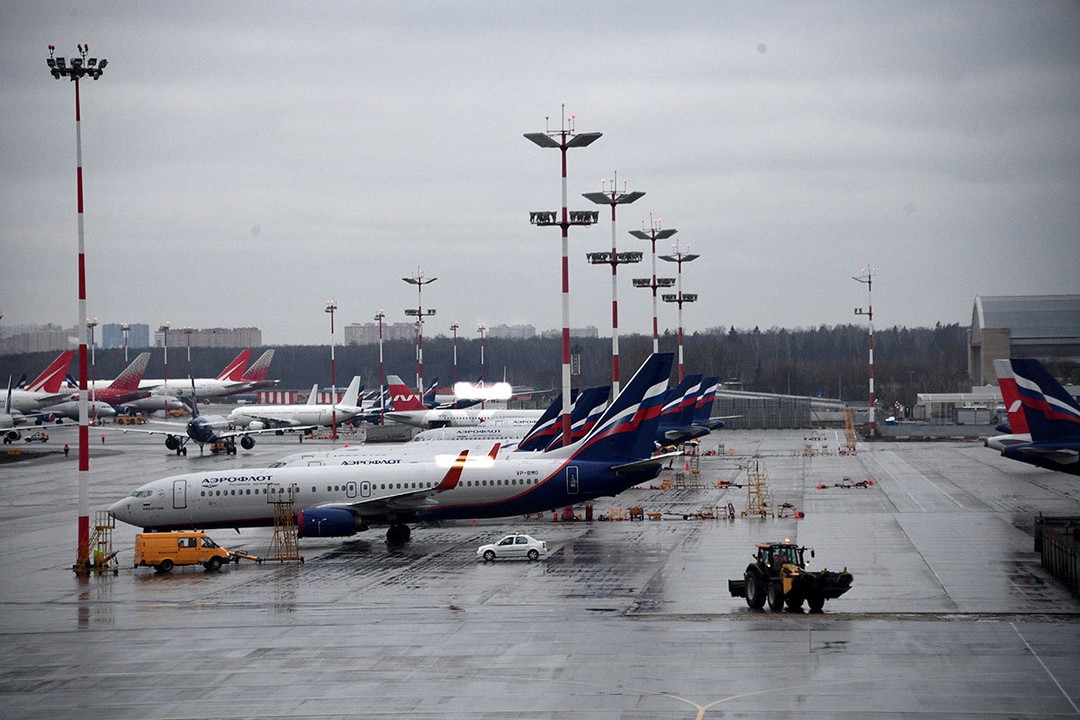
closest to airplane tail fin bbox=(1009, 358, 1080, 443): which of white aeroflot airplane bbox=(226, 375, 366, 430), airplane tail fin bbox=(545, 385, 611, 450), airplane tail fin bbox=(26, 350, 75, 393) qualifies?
airplane tail fin bbox=(545, 385, 611, 450)

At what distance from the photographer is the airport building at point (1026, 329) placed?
6024 inches

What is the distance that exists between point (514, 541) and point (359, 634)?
1435cm

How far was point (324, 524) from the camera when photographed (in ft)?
162

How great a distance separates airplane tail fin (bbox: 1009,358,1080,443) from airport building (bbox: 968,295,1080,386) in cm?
10539

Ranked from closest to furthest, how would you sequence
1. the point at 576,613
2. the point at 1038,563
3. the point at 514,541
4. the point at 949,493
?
1. the point at 576,613
2. the point at 1038,563
3. the point at 514,541
4. the point at 949,493

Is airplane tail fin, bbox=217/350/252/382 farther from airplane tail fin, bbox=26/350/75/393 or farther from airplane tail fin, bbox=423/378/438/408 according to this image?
airplane tail fin, bbox=423/378/438/408

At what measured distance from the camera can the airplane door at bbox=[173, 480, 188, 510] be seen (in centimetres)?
5138

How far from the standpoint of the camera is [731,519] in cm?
5738

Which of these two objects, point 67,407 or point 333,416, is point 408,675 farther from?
point 67,407

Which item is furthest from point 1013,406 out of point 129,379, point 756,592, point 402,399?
point 129,379

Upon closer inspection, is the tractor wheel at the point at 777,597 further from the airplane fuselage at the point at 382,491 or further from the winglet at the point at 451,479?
the winglet at the point at 451,479

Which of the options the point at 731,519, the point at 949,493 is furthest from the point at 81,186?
the point at 949,493

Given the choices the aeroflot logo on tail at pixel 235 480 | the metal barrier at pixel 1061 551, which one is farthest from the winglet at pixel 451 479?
the metal barrier at pixel 1061 551

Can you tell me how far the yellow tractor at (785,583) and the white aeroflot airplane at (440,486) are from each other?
14.4 metres
